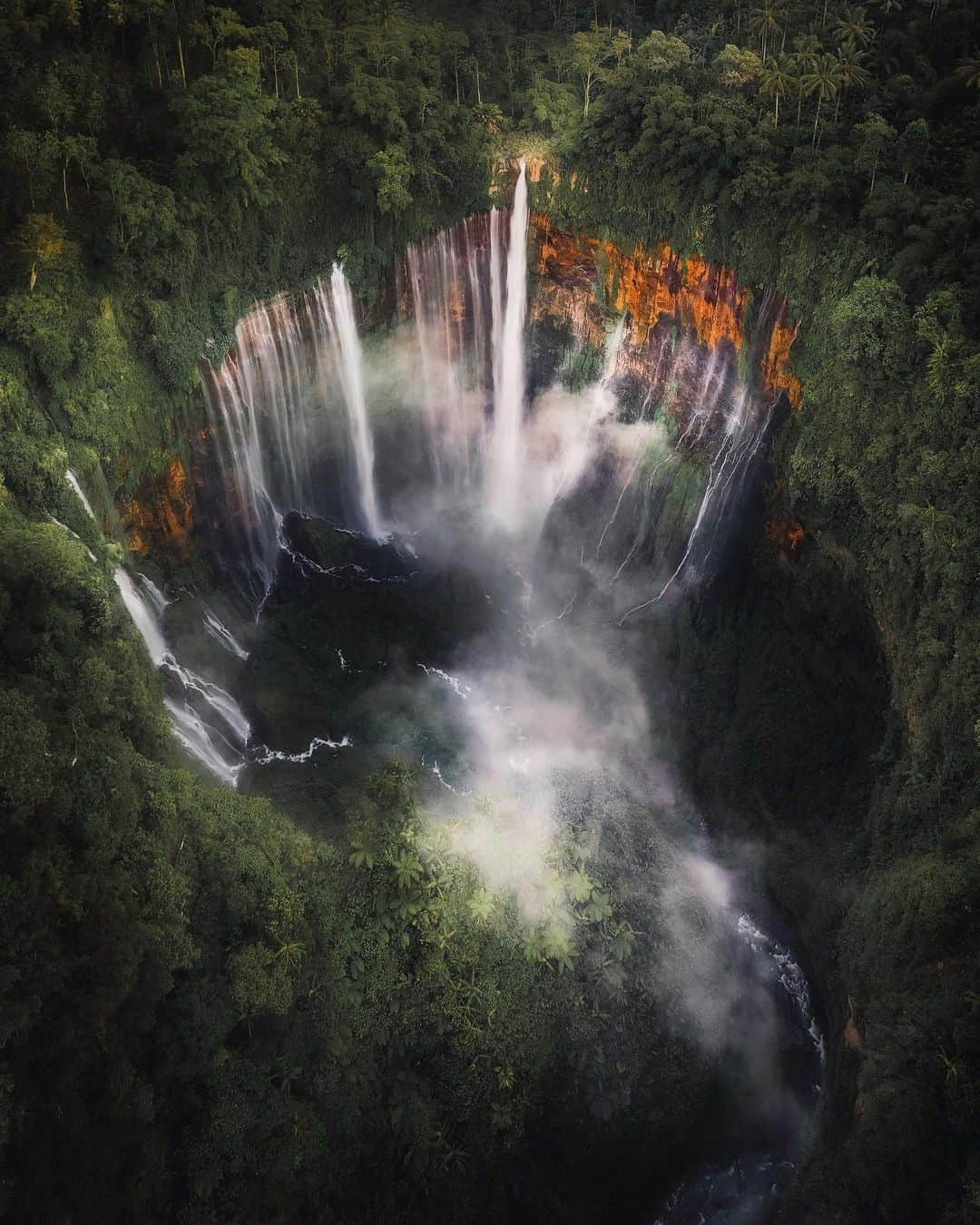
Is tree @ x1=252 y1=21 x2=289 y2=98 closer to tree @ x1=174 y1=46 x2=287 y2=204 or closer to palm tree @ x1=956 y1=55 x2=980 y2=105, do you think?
tree @ x1=174 y1=46 x2=287 y2=204

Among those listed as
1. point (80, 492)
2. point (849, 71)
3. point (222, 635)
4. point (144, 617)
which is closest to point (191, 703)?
point (144, 617)

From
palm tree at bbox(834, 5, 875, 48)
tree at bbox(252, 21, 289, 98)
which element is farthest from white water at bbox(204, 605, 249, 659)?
palm tree at bbox(834, 5, 875, 48)

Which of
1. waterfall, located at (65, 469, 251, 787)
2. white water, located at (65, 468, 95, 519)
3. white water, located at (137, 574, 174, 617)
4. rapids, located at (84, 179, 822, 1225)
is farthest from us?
white water, located at (137, 574, 174, 617)

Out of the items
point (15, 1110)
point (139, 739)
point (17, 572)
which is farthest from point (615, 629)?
point (15, 1110)

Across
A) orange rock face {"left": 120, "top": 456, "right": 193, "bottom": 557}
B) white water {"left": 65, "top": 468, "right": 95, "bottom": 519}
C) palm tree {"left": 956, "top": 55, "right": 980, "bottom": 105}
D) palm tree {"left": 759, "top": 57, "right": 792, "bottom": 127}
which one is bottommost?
orange rock face {"left": 120, "top": 456, "right": 193, "bottom": 557}

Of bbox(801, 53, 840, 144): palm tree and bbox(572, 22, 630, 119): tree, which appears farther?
bbox(572, 22, 630, 119): tree

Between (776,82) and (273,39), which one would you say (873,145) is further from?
(273,39)

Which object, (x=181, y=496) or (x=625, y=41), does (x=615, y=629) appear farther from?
(x=625, y=41)
